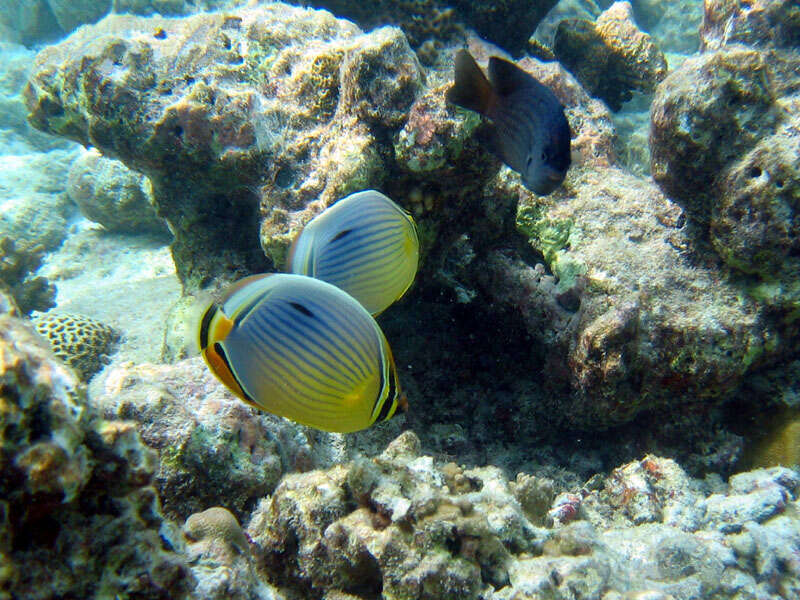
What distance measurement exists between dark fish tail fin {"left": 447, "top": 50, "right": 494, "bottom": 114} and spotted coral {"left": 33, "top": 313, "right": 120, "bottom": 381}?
4.48 meters

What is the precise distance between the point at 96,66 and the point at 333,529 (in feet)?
13.5

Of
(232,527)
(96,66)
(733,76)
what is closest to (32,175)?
(96,66)

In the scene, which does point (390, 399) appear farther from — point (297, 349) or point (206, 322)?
point (206, 322)

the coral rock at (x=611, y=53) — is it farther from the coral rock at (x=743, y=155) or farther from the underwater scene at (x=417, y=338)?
the coral rock at (x=743, y=155)

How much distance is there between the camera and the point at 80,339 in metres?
4.77

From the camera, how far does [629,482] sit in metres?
2.86

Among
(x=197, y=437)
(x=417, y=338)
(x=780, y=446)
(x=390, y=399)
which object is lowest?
(x=197, y=437)

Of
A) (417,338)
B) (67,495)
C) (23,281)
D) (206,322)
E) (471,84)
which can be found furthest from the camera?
(23,281)

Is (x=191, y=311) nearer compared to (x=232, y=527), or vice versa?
(x=191, y=311)

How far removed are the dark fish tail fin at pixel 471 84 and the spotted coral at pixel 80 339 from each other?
4.48m

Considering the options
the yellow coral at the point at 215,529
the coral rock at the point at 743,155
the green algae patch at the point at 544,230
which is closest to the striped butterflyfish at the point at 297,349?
the yellow coral at the point at 215,529

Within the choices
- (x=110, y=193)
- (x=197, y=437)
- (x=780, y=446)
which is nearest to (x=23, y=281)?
(x=110, y=193)

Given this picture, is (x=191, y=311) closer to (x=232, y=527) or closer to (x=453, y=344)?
(x=232, y=527)

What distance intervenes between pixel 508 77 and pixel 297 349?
168cm
